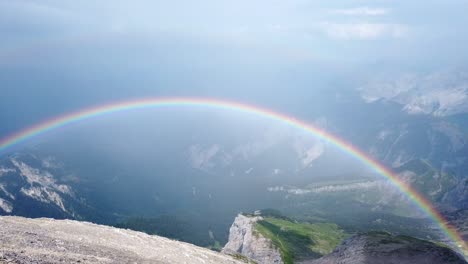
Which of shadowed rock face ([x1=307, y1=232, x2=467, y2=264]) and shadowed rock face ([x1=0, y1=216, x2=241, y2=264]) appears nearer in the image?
shadowed rock face ([x1=0, y1=216, x2=241, y2=264])

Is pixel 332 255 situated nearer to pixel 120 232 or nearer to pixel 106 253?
pixel 120 232

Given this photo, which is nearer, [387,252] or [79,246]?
[79,246]

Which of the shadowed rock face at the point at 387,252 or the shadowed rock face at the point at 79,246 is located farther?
the shadowed rock face at the point at 387,252

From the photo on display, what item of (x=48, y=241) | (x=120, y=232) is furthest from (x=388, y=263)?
(x=48, y=241)

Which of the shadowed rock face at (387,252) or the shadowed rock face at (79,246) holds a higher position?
the shadowed rock face at (387,252)

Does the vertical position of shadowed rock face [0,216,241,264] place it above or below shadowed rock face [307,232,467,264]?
below

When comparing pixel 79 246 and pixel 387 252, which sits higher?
pixel 387 252
